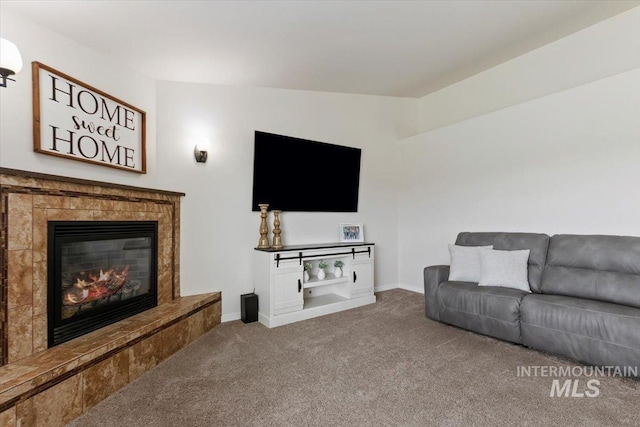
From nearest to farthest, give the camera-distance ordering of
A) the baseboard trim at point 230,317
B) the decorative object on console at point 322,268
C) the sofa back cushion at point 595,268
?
the sofa back cushion at point 595,268
the baseboard trim at point 230,317
the decorative object on console at point 322,268

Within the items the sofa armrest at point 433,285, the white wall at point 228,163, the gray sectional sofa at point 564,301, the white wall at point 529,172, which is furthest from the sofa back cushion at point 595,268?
the white wall at point 228,163

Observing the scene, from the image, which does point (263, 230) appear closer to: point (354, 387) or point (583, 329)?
point (354, 387)

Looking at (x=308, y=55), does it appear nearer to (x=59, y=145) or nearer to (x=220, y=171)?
(x=220, y=171)

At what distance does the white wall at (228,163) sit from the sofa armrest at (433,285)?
1.39 m

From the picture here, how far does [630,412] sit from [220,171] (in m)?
3.61

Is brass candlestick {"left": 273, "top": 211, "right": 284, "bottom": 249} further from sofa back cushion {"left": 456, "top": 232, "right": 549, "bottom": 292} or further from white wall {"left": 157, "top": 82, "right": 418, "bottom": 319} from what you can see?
sofa back cushion {"left": 456, "top": 232, "right": 549, "bottom": 292}

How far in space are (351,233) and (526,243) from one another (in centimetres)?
200

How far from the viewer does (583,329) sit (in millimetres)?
2225

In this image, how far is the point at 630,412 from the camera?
5.65 ft

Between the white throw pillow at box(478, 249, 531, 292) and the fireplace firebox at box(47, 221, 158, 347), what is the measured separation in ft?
10.3

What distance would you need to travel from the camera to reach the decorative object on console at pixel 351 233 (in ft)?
13.7

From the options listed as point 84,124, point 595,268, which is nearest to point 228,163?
point 84,124

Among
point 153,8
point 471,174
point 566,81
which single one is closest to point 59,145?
point 153,8

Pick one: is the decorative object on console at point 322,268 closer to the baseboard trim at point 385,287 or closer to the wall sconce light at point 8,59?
the baseboard trim at point 385,287
